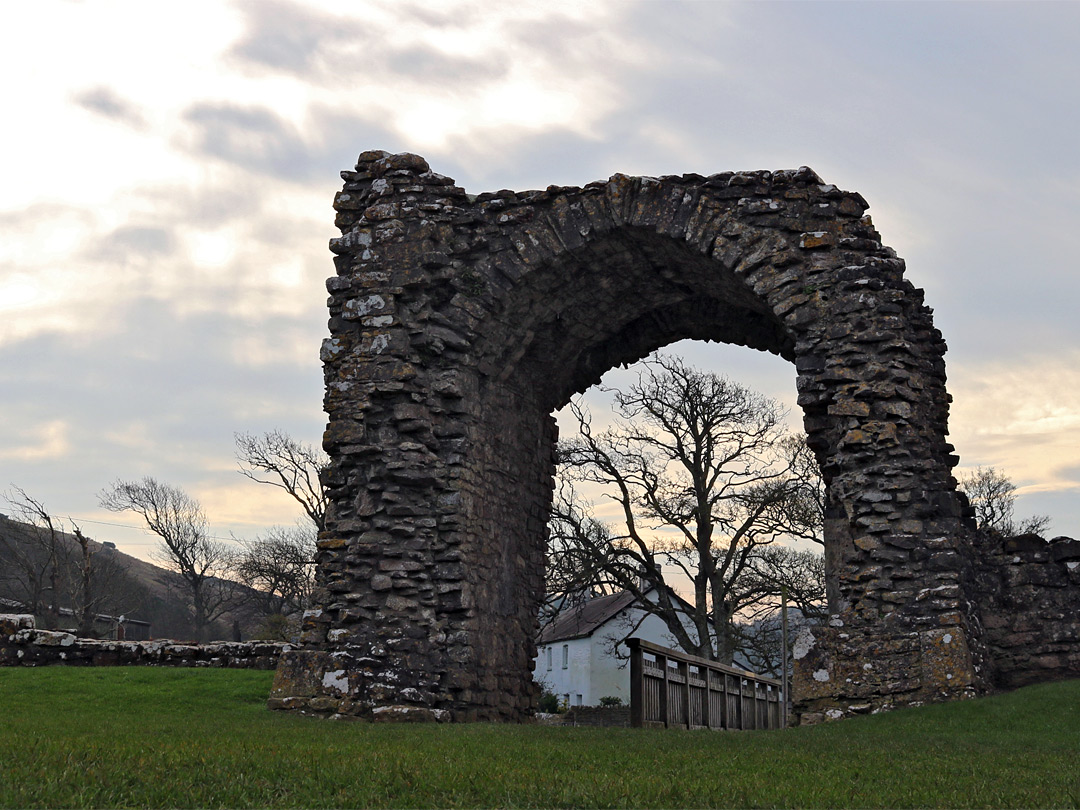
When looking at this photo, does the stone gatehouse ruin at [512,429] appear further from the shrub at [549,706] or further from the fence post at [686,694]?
the shrub at [549,706]

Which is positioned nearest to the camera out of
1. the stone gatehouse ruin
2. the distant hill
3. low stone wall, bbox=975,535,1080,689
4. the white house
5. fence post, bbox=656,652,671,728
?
the stone gatehouse ruin

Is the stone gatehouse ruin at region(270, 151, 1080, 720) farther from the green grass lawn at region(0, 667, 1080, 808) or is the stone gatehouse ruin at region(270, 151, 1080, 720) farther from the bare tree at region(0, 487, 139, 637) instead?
the bare tree at region(0, 487, 139, 637)

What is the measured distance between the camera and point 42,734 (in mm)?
6176

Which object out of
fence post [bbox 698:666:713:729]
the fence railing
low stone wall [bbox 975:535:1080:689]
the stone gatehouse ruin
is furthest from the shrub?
low stone wall [bbox 975:535:1080:689]

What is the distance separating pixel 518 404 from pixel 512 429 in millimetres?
343

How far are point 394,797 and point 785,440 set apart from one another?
1962 cm

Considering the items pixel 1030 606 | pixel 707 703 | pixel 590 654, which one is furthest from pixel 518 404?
pixel 590 654

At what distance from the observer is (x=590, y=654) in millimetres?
40375

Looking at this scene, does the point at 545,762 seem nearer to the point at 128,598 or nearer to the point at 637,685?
the point at 637,685

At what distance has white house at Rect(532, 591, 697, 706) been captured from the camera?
39.7m

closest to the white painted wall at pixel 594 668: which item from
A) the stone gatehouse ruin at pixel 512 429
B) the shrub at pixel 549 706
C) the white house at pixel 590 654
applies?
the white house at pixel 590 654

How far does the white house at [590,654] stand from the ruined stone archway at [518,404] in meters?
27.8

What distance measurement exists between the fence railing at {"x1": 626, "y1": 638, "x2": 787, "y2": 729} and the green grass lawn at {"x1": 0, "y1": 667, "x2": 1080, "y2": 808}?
10.9 feet

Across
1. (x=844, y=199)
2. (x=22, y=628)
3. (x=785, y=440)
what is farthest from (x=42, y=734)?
(x=785, y=440)
